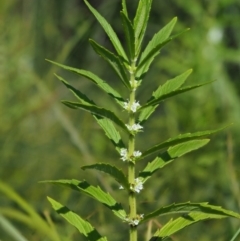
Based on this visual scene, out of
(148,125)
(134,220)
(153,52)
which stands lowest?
(148,125)

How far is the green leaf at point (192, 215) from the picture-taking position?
44 centimetres

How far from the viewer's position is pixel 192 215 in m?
0.47

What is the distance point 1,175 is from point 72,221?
1.03 meters

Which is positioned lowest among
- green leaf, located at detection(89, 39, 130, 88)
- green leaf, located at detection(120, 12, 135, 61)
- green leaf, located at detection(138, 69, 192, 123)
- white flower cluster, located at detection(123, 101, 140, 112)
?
white flower cluster, located at detection(123, 101, 140, 112)

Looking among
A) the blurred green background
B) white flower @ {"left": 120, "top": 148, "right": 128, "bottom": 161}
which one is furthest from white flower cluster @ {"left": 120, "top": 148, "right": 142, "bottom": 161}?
the blurred green background

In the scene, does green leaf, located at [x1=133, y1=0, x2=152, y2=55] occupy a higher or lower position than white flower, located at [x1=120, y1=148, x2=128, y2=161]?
higher

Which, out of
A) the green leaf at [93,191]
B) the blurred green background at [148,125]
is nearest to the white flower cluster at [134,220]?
the green leaf at [93,191]

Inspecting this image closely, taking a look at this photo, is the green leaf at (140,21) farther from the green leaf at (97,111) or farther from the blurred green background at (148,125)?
the blurred green background at (148,125)

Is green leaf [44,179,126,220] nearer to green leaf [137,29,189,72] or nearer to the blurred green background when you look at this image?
green leaf [137,29,189,72]

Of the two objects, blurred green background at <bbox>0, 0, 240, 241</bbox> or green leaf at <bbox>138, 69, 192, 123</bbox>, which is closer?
green leaf at <bbox>138, 69, 192, 123</bbox>

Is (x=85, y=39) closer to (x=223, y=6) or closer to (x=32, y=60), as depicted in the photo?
(x=32, y=60)

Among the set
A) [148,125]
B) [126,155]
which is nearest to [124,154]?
[126,155]

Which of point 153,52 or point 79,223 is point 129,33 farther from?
point 79,223

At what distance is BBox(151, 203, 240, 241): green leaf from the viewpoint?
44 centimetres
